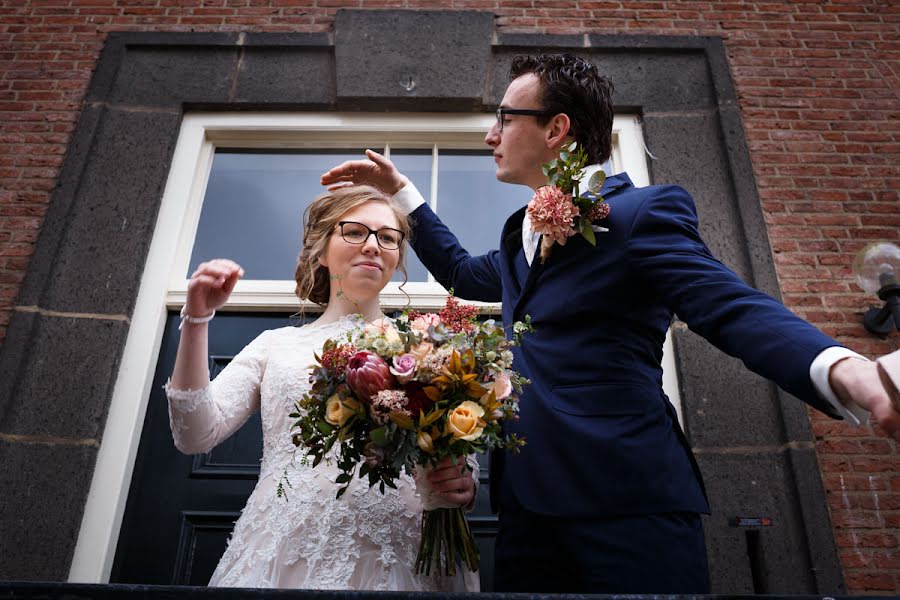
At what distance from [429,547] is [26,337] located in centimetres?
255

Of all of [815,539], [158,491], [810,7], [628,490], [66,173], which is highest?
[810,7]

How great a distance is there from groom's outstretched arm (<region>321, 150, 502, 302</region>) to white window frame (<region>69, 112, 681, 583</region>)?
775 millimetres

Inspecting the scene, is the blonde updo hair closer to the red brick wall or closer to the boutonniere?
the boutonniere

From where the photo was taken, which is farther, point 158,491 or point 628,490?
point 158,491

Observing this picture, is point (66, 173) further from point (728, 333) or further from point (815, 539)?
point (815, 539)

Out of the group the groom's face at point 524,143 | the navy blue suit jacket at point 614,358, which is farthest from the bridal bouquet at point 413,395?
the groom's face at point 524,143

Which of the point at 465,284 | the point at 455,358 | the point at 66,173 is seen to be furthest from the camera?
the point at 66,173

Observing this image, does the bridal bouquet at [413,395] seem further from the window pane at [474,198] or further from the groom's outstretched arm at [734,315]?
the window pane at [474,198]

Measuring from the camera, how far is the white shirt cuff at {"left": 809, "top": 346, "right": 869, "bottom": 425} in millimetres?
1161

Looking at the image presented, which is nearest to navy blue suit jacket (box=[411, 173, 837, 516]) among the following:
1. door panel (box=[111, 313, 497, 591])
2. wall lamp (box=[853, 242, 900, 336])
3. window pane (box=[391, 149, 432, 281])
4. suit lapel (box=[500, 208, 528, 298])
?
suit lapel (box=[500, 208, 528, 298])

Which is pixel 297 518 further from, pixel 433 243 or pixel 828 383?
pixel 828 383

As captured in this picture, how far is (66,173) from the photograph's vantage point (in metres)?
3.66

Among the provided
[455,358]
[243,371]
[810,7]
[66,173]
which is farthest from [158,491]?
[810,7]

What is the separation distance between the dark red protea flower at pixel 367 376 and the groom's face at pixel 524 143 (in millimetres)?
1029
